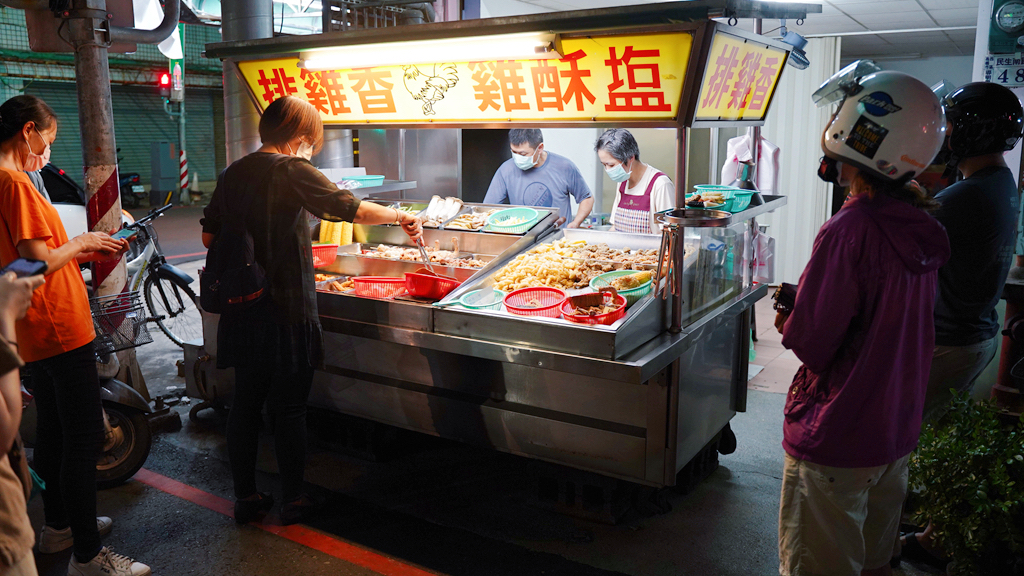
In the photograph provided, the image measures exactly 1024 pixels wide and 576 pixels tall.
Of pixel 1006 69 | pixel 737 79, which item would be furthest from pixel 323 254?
pixel 1006 69

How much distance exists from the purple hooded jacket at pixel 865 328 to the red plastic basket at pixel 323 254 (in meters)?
3.06

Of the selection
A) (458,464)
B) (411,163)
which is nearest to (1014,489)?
(458,464)

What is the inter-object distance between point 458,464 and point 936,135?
120 inches

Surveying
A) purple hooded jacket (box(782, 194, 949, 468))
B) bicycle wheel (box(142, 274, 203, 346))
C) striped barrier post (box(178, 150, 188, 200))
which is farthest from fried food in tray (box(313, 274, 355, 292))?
striped barrier post (box(178, 150, 188, 200))

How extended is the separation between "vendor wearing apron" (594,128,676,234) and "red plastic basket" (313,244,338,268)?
6.25 feet

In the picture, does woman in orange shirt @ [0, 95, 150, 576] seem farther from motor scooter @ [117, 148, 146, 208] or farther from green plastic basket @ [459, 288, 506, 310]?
motor scooter @ [117, 148, 146, 208]

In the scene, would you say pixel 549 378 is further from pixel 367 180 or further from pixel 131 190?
pixel 131 190

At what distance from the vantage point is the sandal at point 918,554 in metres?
3.24

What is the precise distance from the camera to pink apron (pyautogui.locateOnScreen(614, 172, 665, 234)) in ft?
17.0

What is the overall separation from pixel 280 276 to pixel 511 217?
72.0 inches

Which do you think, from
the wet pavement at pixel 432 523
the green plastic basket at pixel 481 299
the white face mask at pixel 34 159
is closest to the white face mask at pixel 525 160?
the green plastic basket at pixel 481 299

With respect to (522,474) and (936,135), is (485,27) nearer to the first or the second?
(936,135)

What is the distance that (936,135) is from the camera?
2.19m

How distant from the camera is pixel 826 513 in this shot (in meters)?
2.26
